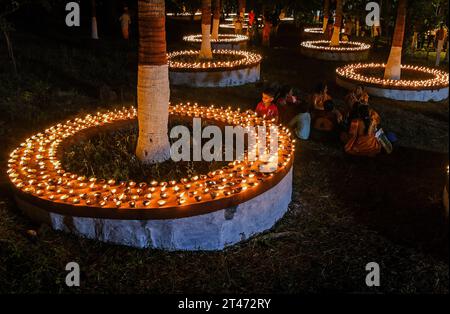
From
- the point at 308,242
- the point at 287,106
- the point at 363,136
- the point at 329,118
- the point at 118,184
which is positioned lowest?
the point at 308,242

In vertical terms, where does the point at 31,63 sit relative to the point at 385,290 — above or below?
above

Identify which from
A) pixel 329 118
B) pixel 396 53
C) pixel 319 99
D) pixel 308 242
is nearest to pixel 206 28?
pixel 396 53

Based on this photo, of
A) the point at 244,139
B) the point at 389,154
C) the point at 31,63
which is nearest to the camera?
the point at 244,139

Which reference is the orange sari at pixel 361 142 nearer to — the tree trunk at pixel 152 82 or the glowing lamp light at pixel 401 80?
the tree trunk at pixel 152 82

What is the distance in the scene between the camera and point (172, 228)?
17.1ft

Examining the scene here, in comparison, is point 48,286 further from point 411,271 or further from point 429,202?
point 429,202

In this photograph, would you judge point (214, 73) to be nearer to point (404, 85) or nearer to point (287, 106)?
point (287, 106)

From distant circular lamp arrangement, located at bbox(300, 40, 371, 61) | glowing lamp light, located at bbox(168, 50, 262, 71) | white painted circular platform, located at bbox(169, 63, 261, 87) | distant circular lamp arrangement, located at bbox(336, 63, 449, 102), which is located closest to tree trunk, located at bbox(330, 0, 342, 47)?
distant circular lamp arrangement, located at bbox(300, 40, 371, 61)

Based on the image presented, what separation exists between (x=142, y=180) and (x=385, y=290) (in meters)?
3.45

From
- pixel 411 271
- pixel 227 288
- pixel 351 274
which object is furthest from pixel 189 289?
pixel 411 271

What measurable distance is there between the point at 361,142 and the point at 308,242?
3.38 metres

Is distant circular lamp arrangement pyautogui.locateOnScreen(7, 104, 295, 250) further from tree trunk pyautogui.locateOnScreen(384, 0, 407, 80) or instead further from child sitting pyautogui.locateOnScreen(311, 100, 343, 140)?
tree trunk pyautogui.locateOnScreen(384, 0, 407, 80)

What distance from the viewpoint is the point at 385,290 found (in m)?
4.77

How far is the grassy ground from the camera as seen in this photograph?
4805 millimetres
